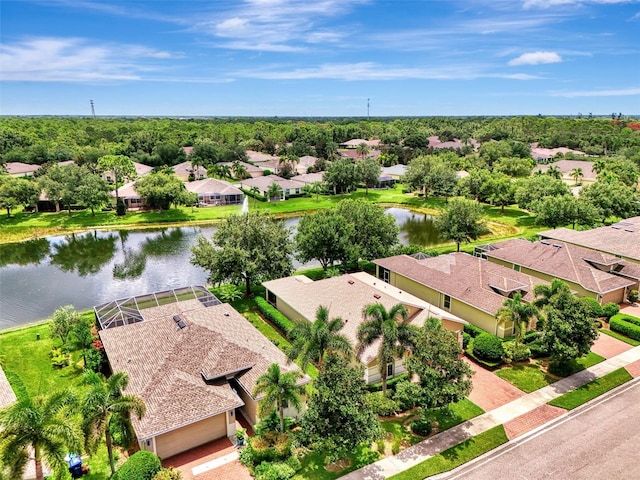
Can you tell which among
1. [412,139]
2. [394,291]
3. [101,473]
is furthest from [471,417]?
[412,139]

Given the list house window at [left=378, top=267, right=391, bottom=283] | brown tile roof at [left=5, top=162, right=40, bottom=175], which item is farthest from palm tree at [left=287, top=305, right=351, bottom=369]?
brown tile roof at [left=5, top=162, right=40, bottom=175]

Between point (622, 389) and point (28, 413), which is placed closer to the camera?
point (28, 413)

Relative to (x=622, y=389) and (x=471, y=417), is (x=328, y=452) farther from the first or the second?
(x=622, y=389)

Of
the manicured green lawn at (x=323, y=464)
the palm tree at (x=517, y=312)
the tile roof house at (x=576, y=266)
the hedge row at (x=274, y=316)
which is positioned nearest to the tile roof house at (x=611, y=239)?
the tile roof house at (x=576, y=266)

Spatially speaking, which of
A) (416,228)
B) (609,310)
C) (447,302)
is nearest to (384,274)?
(447,302)

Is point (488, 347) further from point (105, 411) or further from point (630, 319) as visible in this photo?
point (105, 411)

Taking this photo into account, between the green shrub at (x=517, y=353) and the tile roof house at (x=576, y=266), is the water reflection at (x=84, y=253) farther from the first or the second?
the tile roof house at (x=576, y=266)
